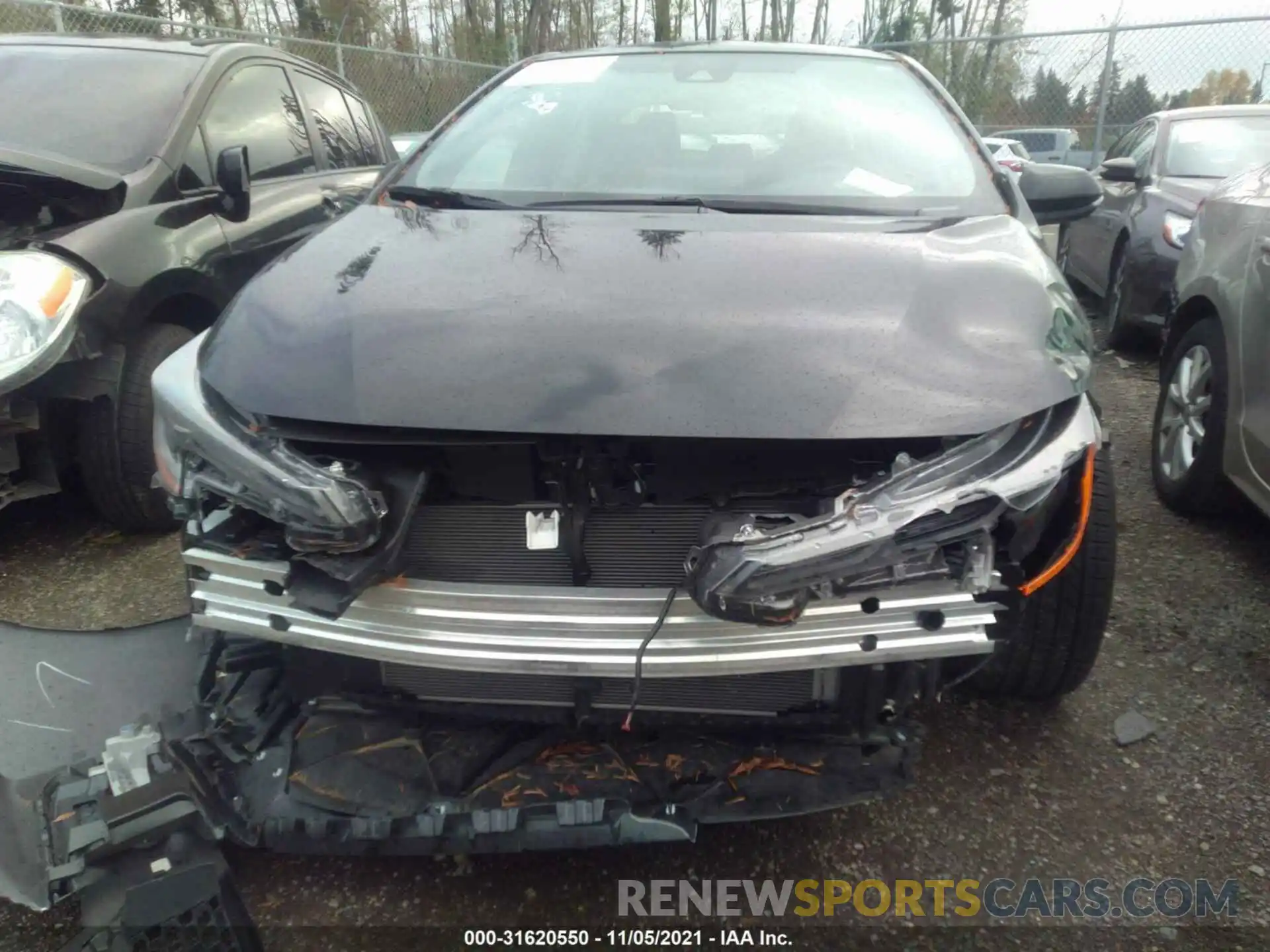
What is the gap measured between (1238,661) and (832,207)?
1724 millimetres

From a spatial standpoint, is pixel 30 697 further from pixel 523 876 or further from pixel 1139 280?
pixel 1139 280

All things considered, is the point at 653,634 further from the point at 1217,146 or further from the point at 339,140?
the point at 1217,146

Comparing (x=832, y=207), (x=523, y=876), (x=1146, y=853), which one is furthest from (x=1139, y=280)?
(x=523, y=876)

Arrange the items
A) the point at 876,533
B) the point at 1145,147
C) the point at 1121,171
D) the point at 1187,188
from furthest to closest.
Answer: the point at 1145,147 → the point at 1121,171 → the point at 1187,188 → the point at 876,533

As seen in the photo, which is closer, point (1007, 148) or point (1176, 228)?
point (1176, 228)

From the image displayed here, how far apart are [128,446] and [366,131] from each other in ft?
9.04

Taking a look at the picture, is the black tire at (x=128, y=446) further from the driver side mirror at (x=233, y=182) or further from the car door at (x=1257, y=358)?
the car door at (x=1257, y=358)

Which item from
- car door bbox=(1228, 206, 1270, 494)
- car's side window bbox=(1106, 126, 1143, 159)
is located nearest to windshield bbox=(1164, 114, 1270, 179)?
car's side window bbox=(1106, 126, 1143, 159)

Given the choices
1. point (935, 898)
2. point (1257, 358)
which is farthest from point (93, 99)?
point (1257, 358)

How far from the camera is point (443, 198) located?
2.55 m

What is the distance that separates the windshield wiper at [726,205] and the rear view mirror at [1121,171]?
386 centimetres

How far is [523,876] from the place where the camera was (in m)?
1.94

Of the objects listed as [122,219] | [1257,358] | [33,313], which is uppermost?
[122,219]

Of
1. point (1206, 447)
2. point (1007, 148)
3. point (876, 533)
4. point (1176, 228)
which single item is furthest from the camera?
point (1007, 148)
